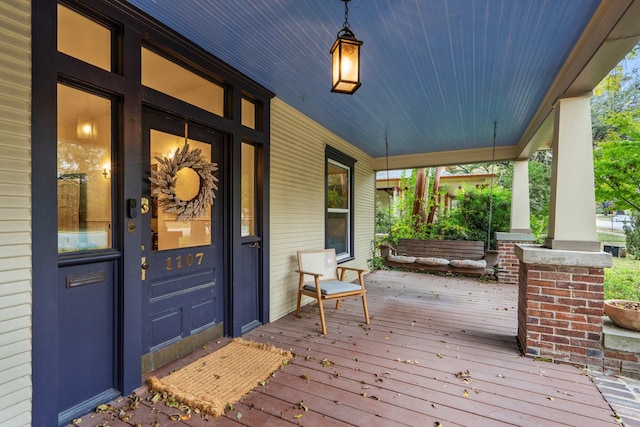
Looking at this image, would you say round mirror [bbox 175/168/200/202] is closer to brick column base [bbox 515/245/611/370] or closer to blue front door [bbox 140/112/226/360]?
blue front door [bbox 140/112/226/360]

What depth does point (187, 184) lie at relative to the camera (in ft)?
8.73

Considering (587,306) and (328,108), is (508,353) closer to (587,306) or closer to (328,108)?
(587,306)

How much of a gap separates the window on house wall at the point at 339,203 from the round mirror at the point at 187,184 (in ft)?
8.44

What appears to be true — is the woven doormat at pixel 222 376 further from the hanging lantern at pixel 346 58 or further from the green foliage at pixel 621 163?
the green foliage at pixel 621 163

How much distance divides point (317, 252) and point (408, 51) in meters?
2.47

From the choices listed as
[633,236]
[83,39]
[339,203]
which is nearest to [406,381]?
[83,39]

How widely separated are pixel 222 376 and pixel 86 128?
1.98 meters

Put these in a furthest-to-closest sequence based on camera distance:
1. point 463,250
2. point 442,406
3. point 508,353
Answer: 1. point 463,250
2. point 508,353
3. point 442,406

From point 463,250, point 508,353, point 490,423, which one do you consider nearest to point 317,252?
point 508,353

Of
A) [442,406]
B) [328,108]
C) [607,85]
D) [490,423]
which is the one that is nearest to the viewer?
[490,423]

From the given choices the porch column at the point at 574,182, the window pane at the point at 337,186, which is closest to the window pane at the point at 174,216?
the window pane at the point at 337,186

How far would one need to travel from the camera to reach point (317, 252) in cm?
397

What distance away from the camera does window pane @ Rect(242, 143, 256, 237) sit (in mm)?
3305

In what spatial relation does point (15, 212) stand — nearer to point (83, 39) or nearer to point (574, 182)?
point (83, 39)
